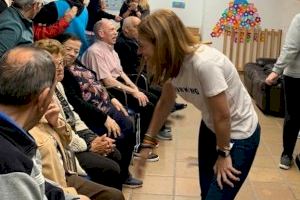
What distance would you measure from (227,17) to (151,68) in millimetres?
6207

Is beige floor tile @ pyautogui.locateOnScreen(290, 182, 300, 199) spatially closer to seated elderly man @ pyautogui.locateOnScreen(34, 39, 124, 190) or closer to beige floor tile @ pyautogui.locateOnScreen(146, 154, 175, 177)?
beige floor tile @ pyautogui.locateOnScreen(146, 154, 175, 177)

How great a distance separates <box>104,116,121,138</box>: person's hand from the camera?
3.14 m

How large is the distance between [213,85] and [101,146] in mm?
1164

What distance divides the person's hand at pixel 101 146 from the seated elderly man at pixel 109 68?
117 centimetres

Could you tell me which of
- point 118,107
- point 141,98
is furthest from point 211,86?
point 141,98

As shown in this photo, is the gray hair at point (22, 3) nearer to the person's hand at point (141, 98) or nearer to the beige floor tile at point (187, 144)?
the person's hand at point (141, 98)

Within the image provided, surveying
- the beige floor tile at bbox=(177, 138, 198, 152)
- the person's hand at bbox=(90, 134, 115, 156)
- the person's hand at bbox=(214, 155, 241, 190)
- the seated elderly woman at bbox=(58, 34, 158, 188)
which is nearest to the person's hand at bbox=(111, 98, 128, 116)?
the seated elderly woman at bbox=(58, 34, 158, 188)

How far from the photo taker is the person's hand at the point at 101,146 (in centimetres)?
271

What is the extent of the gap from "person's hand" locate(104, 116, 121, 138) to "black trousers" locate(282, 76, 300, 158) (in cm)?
140

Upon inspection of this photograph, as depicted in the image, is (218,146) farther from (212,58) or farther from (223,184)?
(212,58)

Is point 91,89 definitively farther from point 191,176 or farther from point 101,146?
point 191,176

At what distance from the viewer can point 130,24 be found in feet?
14.9

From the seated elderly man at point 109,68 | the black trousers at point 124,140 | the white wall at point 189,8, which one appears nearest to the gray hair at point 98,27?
the seated elderly man at point 109,68

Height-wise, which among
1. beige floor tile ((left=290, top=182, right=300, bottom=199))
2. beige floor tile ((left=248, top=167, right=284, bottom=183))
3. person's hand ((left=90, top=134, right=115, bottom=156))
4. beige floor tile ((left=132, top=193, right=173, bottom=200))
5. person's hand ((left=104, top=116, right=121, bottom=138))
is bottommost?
beige floor tile ((left=248, top=167, right=284, bottom=183))
